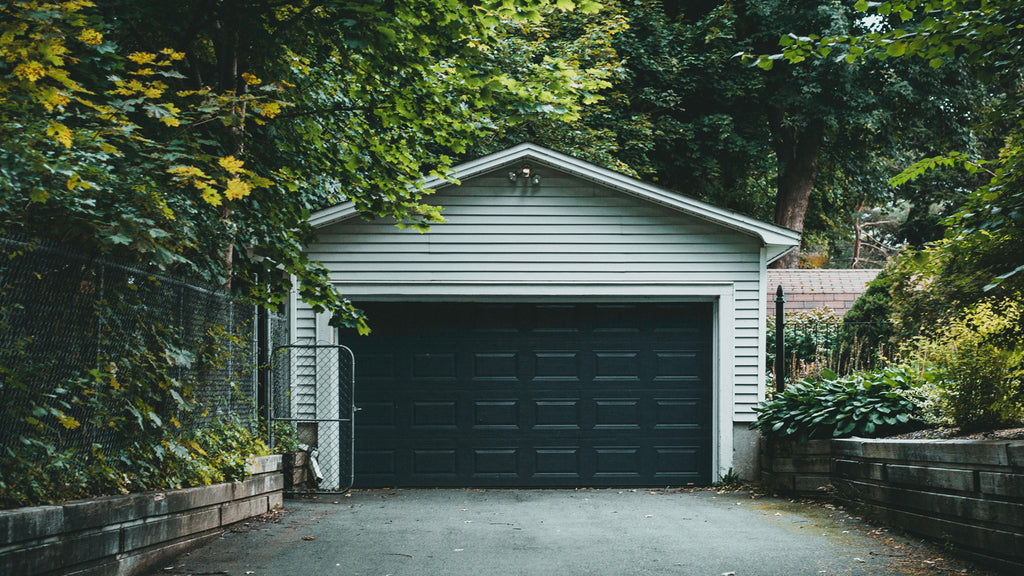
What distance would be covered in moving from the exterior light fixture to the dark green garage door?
1.66 meters

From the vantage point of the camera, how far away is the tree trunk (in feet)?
69.2

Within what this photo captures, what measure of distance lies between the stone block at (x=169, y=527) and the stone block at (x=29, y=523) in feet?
2.70

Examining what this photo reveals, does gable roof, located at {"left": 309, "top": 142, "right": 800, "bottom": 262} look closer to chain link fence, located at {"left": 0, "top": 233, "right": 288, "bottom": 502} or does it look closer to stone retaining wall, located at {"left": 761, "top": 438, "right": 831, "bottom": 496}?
stone retaining wall, located at {"left": 761, "top": 438, "right": 831, "bottom": 496}

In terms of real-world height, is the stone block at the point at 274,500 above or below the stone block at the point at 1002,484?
below

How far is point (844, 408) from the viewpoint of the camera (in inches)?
358

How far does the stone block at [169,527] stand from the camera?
17.5 ft

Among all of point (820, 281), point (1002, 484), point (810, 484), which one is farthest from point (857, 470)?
point (820, 281)

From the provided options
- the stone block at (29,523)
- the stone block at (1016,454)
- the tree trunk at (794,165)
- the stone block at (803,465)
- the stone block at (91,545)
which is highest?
the tree trunk at (794,165)

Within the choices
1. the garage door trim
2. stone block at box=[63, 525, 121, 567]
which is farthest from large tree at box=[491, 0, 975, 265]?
stone block at box=[63, 525, 121, 567]

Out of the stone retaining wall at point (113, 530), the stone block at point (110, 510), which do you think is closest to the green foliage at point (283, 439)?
the stone retaining wall at point (113, 530)

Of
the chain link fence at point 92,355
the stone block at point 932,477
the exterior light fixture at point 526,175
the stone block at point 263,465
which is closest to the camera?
the chain link fence at point 92,355

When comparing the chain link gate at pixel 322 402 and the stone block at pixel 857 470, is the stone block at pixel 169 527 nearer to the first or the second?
the chain link gate at pixel 322 402

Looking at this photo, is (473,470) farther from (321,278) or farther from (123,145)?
(123,145)

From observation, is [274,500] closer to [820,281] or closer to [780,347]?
[780,347]
